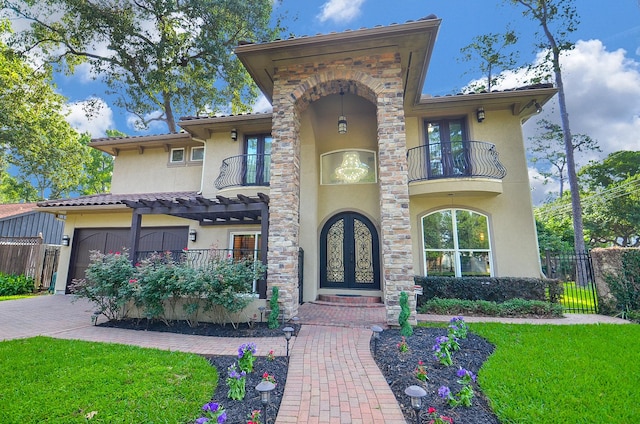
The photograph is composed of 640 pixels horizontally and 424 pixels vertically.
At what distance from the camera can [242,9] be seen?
44.2ft

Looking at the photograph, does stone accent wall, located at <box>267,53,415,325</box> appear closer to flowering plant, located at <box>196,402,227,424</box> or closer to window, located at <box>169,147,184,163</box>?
flowering plant, located at <box>196,402,227,424</box>

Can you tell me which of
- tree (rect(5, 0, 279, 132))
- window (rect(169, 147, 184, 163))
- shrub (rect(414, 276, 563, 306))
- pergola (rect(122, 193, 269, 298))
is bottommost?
shrub (rect(414, 276, 563, 306))

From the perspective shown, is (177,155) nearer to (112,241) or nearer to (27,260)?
(112,241)

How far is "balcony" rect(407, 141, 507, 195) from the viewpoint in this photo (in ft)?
28.3

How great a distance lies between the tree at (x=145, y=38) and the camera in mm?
13023

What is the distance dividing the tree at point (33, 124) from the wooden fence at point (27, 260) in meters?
5.98

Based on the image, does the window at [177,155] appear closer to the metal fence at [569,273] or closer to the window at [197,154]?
the window at [197,154]

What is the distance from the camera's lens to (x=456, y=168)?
9312mm

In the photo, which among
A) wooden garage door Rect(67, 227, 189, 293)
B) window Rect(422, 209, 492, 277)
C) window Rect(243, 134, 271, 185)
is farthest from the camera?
wooden garage door Rect(67, 227, 189, 293)

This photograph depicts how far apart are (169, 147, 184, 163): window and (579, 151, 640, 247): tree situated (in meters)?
29.1

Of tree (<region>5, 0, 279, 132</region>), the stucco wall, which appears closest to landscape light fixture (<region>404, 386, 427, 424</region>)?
the stucco wall

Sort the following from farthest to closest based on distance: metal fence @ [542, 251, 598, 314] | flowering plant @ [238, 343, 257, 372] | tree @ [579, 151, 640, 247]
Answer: tree @ [579, 151, 640, 247]
metal fence @ [542, 251, 598, 314]
flowering plant @ [238, 343, 257, 372]

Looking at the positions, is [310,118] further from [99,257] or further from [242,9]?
[242,9]

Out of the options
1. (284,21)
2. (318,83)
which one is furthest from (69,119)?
(318,83)
